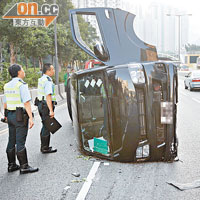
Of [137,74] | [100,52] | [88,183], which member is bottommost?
[88,183]

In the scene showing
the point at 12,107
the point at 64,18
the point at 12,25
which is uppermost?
the point at 64,18

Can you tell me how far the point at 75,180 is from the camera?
15.8 ft

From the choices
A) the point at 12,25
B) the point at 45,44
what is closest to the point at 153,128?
the point at 12,25

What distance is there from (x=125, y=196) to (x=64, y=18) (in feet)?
165

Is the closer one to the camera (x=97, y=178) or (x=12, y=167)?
(x=97, y=178)

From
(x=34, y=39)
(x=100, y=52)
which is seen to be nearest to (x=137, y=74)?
(x=100, y=52)

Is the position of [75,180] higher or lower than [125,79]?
lower

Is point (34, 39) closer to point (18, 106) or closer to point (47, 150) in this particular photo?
point (47, 150)

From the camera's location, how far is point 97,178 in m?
4.90

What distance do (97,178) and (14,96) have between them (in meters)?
1.77

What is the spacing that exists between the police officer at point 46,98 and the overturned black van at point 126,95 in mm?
1278

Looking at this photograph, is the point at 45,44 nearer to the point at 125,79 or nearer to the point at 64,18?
the point at 64,18

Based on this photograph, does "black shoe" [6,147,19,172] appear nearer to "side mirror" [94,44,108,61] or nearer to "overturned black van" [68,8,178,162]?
"overturned black van" [68,8,178,162]

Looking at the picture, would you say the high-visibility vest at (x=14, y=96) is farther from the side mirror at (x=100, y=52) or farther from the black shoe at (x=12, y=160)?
the side mirror at (x=100, y=52)
